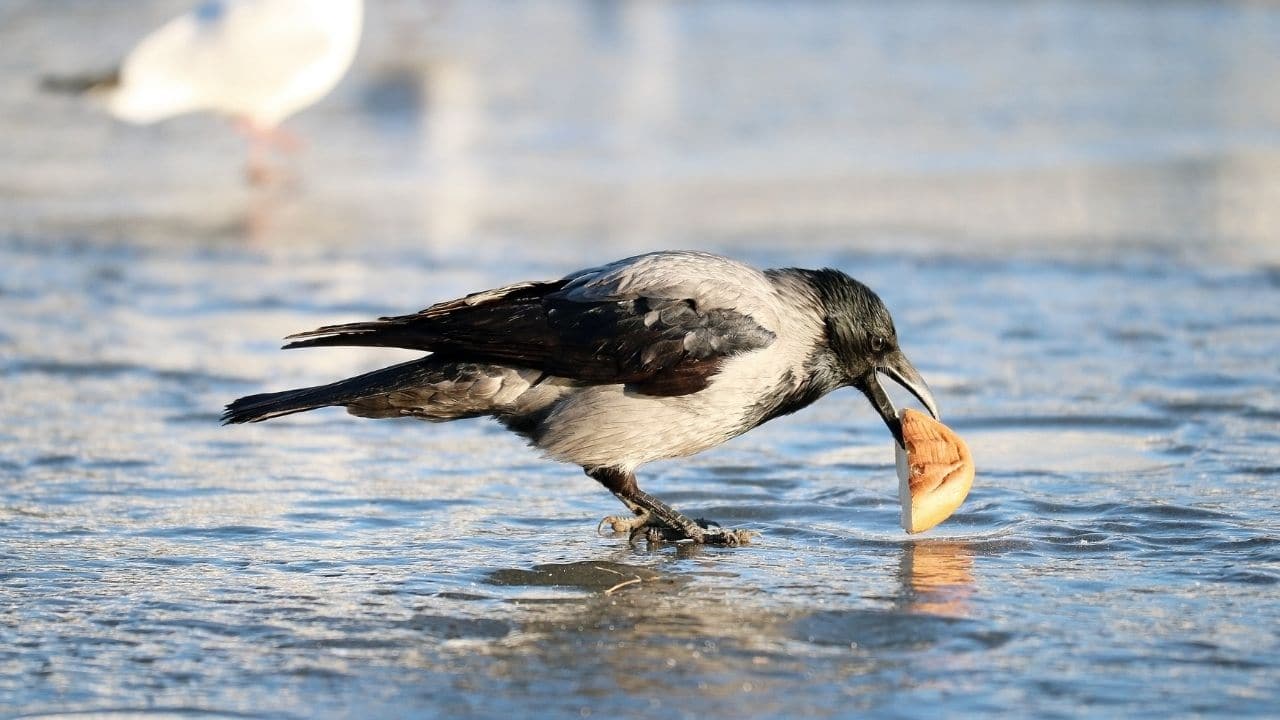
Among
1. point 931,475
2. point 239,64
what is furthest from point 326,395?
point 239,64

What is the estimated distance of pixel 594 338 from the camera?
594 centimetres

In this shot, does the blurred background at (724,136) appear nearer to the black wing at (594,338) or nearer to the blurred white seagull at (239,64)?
the blurred white seagull at (239,64)

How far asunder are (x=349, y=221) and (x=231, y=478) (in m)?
6.11

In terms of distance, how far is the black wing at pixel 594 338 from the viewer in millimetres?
5914

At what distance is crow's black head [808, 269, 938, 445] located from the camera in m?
6.30

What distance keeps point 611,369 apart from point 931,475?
1115mm

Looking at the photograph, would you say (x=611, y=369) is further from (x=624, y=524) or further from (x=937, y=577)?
(x=937, y=577)

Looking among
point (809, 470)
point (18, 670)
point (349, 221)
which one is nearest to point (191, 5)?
point (349, 221)

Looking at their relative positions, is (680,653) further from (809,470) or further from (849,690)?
(809,470)

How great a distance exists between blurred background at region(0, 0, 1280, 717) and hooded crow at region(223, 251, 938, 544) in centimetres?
37

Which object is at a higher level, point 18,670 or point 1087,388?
point 1087,388

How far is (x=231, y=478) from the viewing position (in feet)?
22.2

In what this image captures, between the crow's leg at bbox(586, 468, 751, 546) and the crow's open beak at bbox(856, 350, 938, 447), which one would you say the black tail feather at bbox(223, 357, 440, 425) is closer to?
the crow's leg at bbox(586, 468, 751, 546)

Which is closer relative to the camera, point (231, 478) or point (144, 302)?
point (231, 478)
